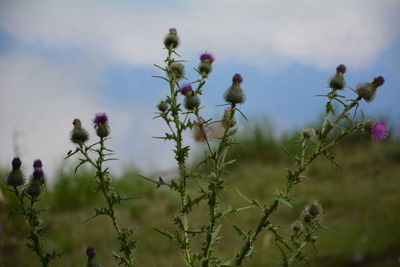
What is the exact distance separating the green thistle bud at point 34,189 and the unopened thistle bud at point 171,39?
83cm

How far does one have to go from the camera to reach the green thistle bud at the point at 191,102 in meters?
2.21

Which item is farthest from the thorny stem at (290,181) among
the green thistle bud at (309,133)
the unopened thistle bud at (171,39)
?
the unopened thistle bud at (171,39)

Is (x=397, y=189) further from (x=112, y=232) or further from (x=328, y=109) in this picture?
(x=328, y=109)

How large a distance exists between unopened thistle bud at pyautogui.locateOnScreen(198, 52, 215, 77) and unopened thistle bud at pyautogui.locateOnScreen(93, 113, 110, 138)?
0.48 metres

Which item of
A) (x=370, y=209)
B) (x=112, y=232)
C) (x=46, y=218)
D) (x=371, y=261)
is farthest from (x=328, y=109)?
(x=46, y=218)

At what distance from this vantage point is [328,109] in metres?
2.33

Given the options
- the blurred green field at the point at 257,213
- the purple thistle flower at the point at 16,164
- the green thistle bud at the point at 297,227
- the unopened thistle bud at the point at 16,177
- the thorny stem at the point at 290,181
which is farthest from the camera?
the blurred green field at the point at 257,213

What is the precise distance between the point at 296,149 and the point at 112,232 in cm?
502

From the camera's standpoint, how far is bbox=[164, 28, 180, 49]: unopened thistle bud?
7.88 feet

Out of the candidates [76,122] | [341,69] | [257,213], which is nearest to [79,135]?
[76,122]

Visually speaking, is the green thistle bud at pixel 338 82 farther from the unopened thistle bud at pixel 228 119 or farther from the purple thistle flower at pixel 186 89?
the purple thistle flower at pixel 186 89

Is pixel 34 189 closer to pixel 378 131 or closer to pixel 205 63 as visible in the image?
pixel 205 63

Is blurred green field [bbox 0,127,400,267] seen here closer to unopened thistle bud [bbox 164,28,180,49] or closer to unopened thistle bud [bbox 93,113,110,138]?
unopened thistle bud [bbox 93,113,110,138]

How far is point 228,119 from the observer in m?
2.16
